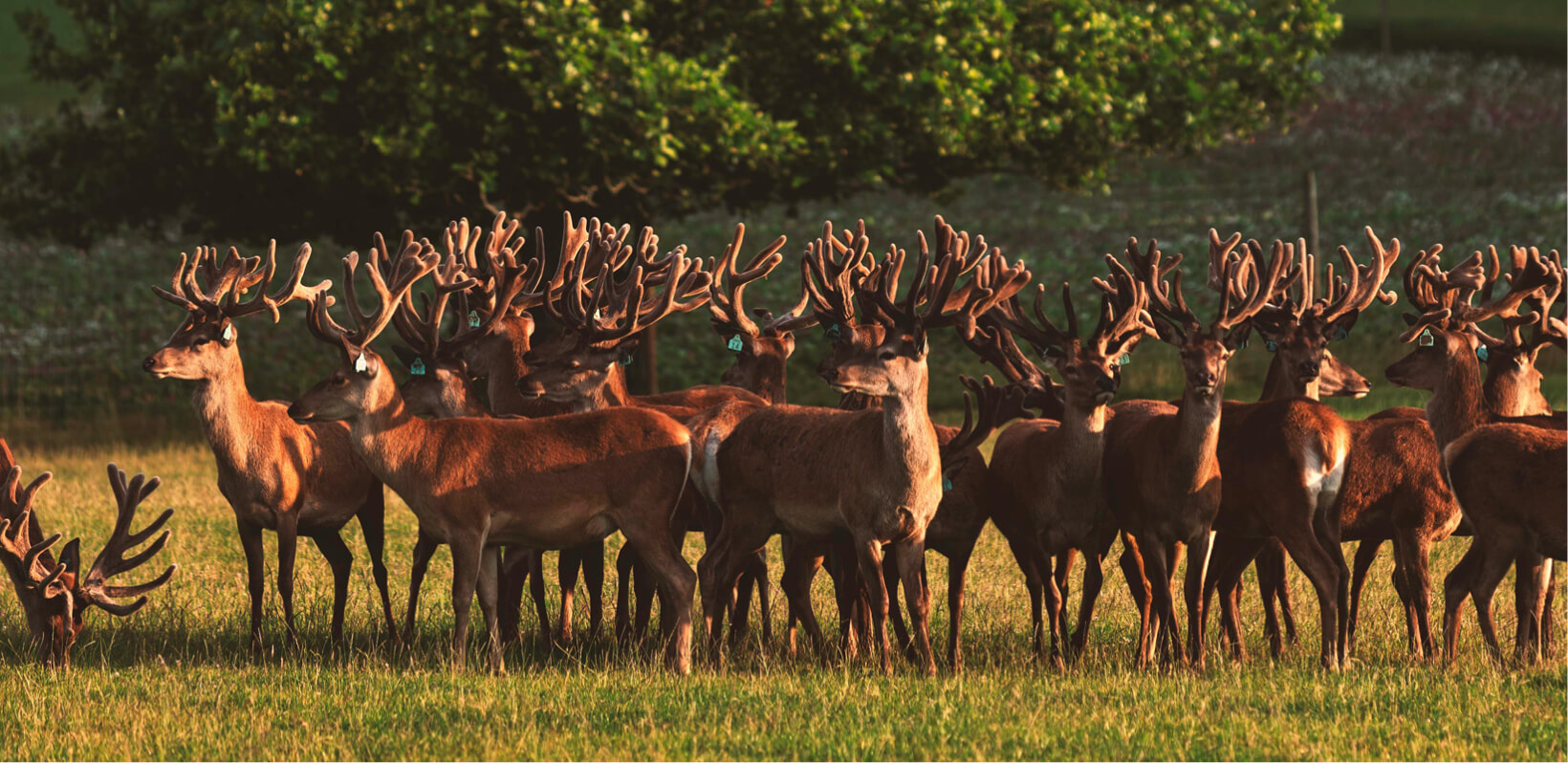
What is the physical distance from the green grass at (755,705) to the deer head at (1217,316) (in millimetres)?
1323

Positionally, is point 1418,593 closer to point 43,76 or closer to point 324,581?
point 324,581

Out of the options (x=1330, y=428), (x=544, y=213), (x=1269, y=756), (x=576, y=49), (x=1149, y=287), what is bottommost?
(x=1269, y=756)

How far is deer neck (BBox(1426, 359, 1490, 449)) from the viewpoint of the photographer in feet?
27.3

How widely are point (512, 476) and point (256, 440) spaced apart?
1601 millimetres

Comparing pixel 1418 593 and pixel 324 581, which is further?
pixel 324 581

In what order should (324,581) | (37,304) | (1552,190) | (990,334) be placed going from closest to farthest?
(990,334) < (324,581) < (37,304) < (1552,190)

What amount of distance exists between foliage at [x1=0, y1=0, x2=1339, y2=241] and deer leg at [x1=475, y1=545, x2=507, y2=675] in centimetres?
765

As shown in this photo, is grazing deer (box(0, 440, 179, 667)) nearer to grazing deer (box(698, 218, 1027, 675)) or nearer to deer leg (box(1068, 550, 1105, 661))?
grazing deer (box(698, 218, 1027, 675))

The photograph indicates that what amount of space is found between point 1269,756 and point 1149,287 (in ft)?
9.13

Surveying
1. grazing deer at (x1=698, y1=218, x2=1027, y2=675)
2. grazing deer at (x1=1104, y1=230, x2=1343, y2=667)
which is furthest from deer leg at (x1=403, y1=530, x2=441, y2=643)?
grazing deer at (x1=1104, y1=230, x2=1343, y2=667)

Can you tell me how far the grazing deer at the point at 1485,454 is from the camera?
7.49 meters

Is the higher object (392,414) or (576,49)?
(576,49)

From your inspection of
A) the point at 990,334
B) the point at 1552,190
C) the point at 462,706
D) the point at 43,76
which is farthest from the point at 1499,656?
the point at 1552,190

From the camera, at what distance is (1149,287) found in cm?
832
